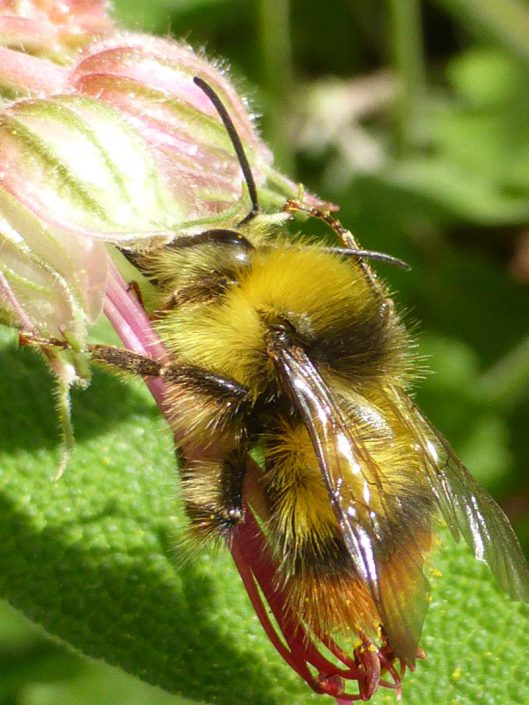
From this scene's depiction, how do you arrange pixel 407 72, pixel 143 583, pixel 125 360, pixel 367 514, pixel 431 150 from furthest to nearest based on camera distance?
pixel 431 150 → pixel 407 72 → pixel 143 583 → pixel 125 360 → pixel 367 514

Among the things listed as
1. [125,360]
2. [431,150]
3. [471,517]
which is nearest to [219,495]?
[125,360]

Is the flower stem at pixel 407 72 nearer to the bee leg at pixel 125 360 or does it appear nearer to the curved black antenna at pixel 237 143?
the curved black antenna at pixel 237 143

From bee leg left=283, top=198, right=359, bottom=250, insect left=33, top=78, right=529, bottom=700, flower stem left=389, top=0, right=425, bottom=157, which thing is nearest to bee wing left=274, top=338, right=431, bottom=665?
insect left=33, top=78, right=529, bottom=700

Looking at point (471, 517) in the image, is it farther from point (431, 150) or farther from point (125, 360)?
point (431, 150)

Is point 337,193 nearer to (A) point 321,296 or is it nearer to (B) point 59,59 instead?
(B) point 59,59

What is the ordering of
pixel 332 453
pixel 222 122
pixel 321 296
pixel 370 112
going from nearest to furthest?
1. pixel 332 453
2. pixel 321 296
3. pixel 222 122
4. pixel 370 112

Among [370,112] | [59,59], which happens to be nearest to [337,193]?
[370,112]
